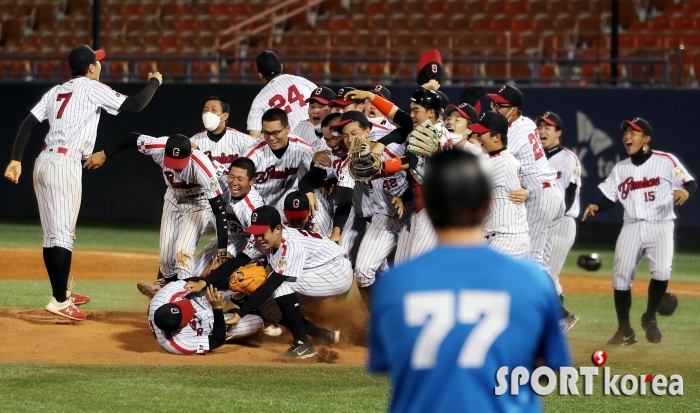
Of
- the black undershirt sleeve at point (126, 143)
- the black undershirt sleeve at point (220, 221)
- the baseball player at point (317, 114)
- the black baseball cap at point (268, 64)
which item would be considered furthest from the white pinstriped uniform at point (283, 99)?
the black undershirt sleeve at point (220, 221)

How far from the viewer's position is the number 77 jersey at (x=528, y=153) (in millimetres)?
8094

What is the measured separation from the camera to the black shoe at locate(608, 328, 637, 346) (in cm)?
764

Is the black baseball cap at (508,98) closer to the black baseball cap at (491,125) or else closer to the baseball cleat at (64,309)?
the black baseball cap at (491,125)

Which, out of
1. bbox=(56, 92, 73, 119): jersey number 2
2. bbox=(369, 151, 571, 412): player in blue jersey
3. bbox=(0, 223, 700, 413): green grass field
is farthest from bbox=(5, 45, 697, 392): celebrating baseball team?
bbox=(369, 151, 571, 412): player in blue jersey

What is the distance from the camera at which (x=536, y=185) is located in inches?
322

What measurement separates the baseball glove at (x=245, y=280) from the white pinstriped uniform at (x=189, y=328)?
0.21 m

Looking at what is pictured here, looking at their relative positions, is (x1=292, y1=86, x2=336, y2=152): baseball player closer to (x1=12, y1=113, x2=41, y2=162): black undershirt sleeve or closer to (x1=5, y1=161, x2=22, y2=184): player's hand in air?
(x1=12, y1=113, x2=41, y2=162): black undershirt sleeve

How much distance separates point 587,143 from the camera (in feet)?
45.4

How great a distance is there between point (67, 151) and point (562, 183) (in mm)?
4458

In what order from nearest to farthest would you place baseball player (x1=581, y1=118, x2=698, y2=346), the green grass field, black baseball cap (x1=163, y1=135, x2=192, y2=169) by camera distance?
the green grass field, black baseball cap (x1=163, y1=135, x2=192, y2=169), baseball player (x1=581, y1=118, x2=698, y2=346)

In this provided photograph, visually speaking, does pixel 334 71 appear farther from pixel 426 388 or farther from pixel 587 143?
pixel 426 388

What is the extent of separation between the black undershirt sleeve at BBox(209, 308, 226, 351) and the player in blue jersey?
4414mm

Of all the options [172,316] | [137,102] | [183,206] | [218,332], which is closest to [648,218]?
[218,332]

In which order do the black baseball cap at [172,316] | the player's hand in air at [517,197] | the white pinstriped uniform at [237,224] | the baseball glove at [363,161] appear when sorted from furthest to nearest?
the white pinstriped uniform at [237,224]
the player's hand in air at [517,197]
the black baseball cap at [172,316]
the baseball glove at [363,161]
